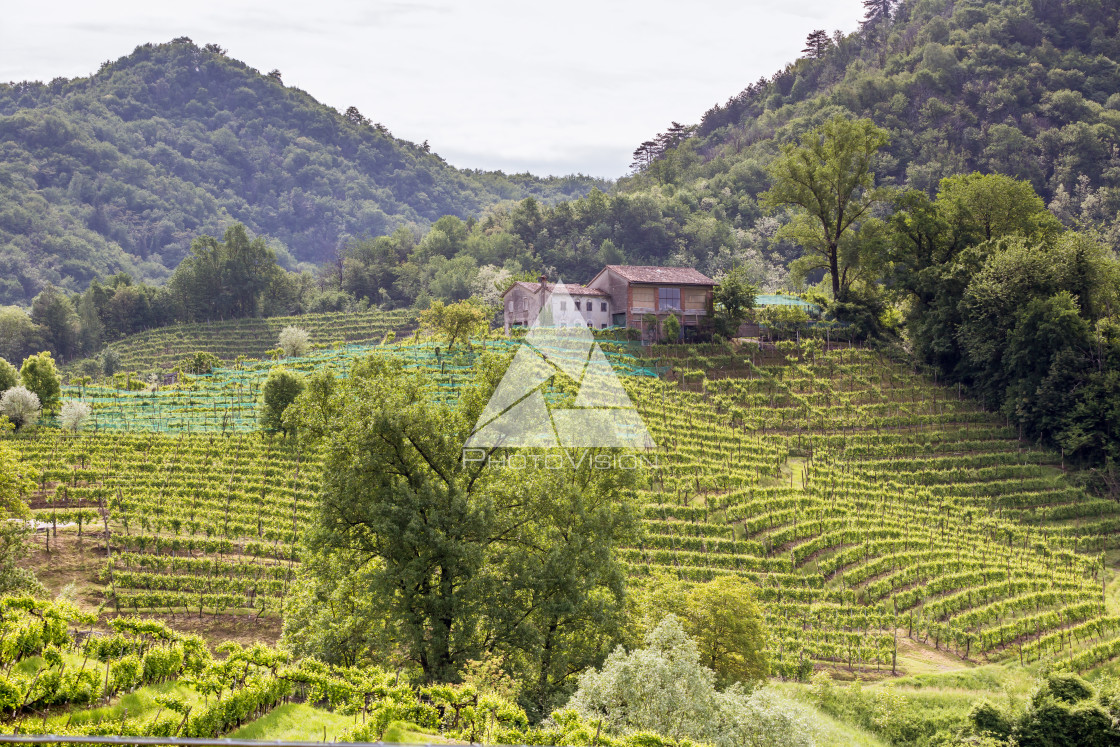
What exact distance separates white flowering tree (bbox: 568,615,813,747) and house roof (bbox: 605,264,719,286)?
32.0 metres

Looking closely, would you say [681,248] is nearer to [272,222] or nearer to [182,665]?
[182,665]

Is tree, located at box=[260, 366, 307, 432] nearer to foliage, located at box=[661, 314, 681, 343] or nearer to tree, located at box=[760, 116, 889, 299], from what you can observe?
foliage, located at box=[661, 314, 681, 343]

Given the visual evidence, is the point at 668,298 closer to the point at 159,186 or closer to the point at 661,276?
the point at 661,276

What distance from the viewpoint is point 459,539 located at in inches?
622

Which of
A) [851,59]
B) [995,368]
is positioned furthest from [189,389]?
[851,59]

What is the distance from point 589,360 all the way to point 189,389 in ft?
66.0

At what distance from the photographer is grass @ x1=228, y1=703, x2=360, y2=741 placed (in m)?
11.1

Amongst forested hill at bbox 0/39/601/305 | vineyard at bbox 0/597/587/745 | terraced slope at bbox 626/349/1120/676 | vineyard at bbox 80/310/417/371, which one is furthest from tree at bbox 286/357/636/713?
forested hill at bbox 0/39/601/305

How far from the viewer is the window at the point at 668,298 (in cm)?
4422

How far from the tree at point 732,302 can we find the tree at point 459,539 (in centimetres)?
2783

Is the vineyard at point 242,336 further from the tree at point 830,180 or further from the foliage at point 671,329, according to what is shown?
the tree at point 830,180

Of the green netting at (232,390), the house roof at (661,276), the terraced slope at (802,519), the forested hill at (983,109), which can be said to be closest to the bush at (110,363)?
the green netting at (232,390)

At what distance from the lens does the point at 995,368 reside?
38.5m

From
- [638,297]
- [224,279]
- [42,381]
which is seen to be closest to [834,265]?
[638,297]
